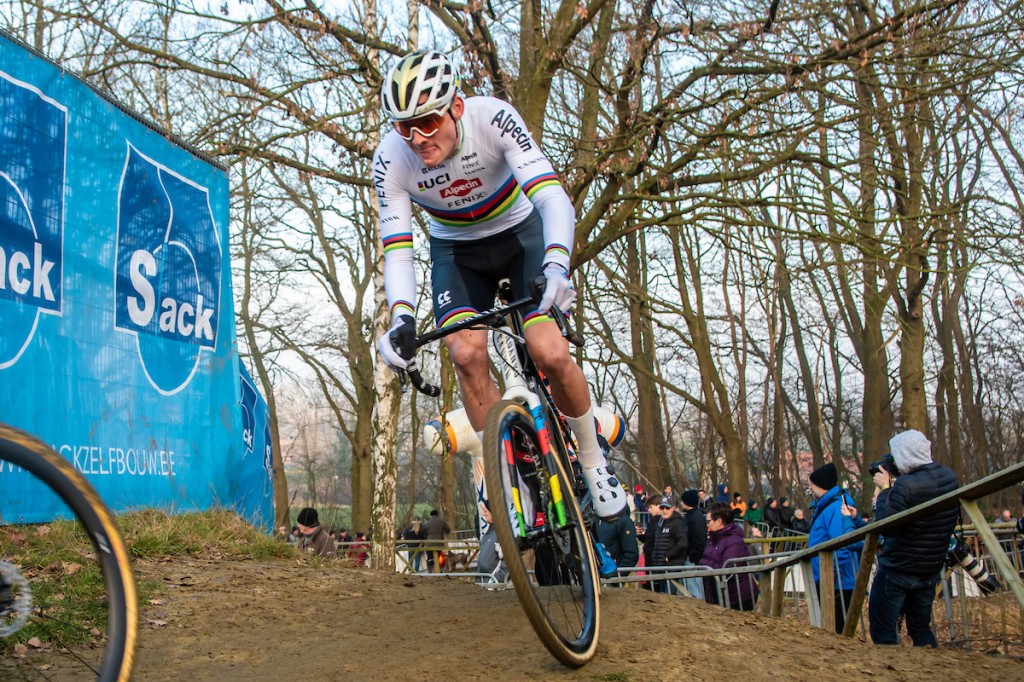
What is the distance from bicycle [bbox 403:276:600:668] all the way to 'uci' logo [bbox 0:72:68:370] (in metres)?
3.31

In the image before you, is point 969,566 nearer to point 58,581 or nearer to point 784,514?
point 58,581

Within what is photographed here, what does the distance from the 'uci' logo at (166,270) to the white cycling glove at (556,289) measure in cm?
431

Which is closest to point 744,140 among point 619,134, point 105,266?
point 619,134

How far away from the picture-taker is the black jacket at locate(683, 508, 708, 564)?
11.5 meters

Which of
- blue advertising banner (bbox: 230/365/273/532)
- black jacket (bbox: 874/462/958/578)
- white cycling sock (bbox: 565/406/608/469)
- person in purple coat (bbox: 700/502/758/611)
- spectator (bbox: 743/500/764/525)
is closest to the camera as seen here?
white cycling sock (bbox: 565/406/608/469)

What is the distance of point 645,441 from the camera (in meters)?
29.6

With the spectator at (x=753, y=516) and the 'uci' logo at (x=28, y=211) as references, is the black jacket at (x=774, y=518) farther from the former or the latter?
the 'uci' logo at (x=28, y=211)

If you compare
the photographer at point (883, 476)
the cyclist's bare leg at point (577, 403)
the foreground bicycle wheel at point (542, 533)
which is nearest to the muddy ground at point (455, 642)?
the foreground bicycle wheel at point (542, 533)

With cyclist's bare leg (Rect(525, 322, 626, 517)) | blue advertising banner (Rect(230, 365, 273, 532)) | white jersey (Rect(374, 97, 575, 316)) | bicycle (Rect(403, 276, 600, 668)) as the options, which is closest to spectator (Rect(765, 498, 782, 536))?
blue advertising banner (Rect(230, 365, 273, 532))

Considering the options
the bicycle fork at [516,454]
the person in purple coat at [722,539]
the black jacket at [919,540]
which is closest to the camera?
the bicycle fork at [516,454]

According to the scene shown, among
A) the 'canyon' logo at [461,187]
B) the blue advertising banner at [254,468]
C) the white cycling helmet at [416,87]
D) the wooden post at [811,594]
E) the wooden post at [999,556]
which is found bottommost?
the wooden post at [811,594]

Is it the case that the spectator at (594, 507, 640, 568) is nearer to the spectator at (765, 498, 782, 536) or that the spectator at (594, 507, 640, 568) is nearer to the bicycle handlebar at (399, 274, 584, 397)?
the bicycle handlebar at (399, 274, 584, 397)

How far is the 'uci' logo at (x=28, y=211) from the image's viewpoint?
20.3ft

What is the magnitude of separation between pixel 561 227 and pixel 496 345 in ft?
2.26
